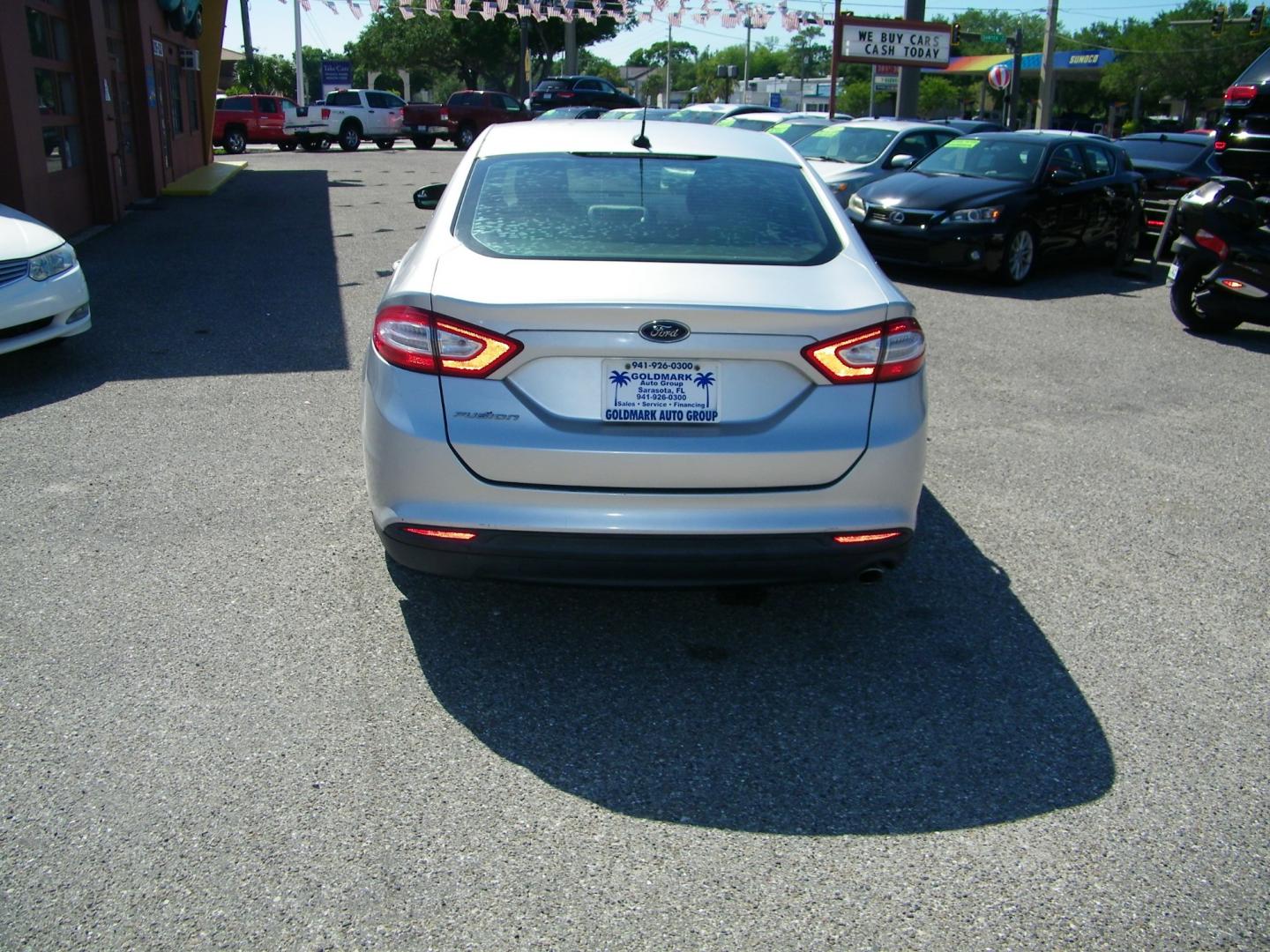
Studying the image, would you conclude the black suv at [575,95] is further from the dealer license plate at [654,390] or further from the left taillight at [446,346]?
the dealer license plate at [654,390]

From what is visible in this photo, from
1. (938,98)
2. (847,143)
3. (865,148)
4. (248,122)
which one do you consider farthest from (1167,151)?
(938,98)

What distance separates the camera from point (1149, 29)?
79.1 meters

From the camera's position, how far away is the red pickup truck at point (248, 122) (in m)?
36.6

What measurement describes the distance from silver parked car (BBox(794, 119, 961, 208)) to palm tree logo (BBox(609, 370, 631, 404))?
11168mm

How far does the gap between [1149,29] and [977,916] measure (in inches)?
3549

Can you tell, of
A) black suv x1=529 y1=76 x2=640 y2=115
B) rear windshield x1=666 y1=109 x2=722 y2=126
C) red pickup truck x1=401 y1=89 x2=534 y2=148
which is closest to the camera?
rear windshield x1=666 y1=109 x2=722 y2=126

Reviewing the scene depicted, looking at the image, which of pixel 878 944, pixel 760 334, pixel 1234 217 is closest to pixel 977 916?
pixel 878 944

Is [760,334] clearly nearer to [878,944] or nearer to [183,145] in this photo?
[878,944]

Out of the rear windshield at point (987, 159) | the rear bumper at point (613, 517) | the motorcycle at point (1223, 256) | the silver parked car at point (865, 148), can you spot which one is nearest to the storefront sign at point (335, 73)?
the silver parked car at point (865, 148)

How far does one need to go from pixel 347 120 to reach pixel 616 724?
3750 cm

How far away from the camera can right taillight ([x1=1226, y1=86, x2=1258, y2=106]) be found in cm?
1069

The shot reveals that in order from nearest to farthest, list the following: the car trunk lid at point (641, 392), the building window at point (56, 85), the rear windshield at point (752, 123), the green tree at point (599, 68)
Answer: the car trunk lid at point (641, 392), the building window at point (56, 85), the rear windshield at point (752, 123), the green tree at point (599, 68)

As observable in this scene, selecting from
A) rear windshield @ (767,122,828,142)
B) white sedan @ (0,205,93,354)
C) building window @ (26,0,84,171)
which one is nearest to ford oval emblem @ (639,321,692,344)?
white sedan @ (0,205,93,354)

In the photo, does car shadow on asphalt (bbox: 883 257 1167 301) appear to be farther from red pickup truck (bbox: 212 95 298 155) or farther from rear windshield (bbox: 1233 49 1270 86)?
red pickup truck (bbox: 212 95 298 155)
